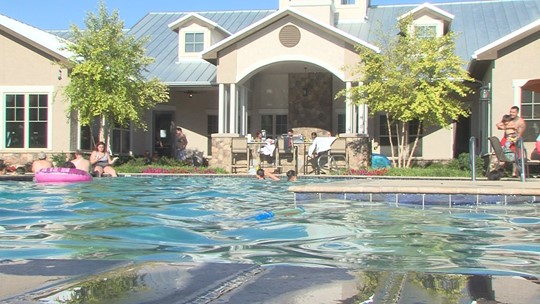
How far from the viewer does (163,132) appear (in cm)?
2555

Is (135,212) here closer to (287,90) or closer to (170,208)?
(170,208)

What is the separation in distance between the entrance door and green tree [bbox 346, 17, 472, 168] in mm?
9418

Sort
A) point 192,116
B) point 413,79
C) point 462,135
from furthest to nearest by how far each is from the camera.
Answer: point 192,116 < point 462,135 < point 413,79

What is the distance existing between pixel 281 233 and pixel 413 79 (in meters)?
12.9

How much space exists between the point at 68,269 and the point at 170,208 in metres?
5.43

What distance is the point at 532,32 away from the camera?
17375 mm

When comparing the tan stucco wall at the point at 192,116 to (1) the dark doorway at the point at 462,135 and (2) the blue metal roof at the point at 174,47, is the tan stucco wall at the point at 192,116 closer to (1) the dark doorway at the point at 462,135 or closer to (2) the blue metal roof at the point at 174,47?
(2) the blue metal roof at the point at 174,47

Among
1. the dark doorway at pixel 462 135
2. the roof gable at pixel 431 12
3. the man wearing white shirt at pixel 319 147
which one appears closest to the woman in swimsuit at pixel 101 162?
the man wearing white shirt at pixel 319 147

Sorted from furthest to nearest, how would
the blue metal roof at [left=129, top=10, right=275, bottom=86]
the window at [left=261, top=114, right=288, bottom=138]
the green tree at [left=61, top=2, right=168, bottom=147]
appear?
1. the window at [left=261, top=114, right=288, bottom=138]
2. the blue metal roof at [left=129, top=10, right=275, bottom=86]
3. the green tree at [left=61, top=2, right=168, bottom=147]

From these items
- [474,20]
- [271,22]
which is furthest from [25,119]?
[474,20]

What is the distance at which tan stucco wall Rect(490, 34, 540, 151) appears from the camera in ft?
57.5

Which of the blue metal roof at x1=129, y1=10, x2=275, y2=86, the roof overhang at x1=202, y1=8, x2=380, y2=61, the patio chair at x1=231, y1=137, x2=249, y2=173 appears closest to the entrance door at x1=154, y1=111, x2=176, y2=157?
the blue metal roof at x1=129, y1=10, x2=275, y2=86

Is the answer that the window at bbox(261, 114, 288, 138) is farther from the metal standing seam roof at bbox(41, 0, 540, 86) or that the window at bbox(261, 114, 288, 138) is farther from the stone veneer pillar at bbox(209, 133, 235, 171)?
the stone veneer pillar at bbox(209, 133, 235, 171)

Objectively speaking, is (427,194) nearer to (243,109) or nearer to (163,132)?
(243,109)
